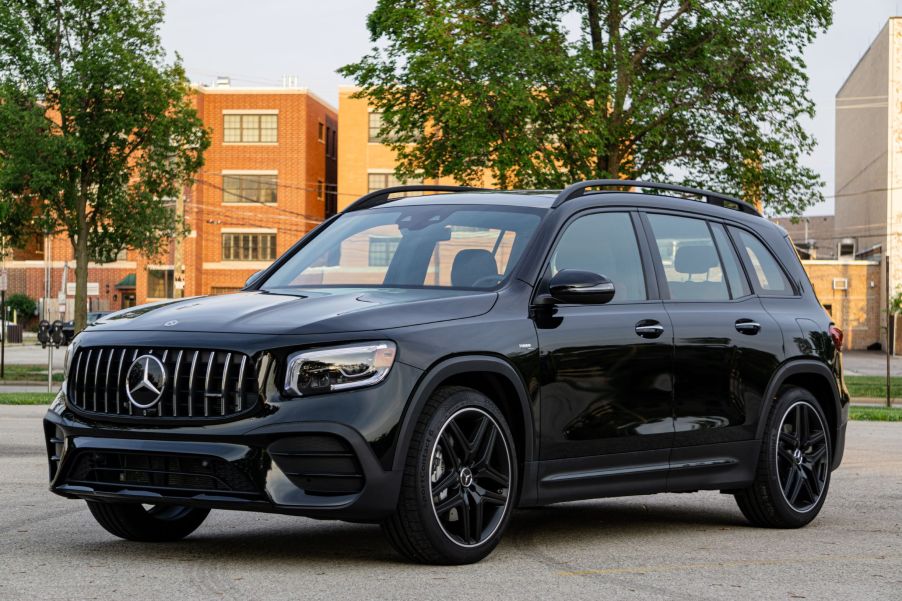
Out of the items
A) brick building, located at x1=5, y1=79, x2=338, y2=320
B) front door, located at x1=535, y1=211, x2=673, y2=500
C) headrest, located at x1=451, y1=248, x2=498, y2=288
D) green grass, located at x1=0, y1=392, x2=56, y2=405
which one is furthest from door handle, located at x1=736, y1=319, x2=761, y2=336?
brick building, located at x1=5, y1=79, x2=338, y2=320

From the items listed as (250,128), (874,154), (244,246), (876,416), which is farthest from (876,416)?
→ (250,128)

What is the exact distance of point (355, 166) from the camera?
76062 millimetres

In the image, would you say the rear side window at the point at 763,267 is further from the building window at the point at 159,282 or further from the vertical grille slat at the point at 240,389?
the building window at the point at 159,282

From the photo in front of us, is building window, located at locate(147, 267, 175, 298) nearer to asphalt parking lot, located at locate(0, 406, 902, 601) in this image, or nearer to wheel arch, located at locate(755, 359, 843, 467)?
asphalt parking lot, located at locate(0, 406, 902, 601)

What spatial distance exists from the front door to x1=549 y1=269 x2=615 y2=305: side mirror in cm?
14

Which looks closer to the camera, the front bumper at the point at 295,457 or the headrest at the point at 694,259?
the front bumper at the point at 295,457

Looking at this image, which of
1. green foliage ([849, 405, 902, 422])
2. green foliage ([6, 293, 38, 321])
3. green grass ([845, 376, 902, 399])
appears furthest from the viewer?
green foliage ([6, 293, 38, 321])

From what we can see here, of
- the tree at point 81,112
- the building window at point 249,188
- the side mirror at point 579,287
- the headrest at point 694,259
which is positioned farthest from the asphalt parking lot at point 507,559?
the building window at point 249,188

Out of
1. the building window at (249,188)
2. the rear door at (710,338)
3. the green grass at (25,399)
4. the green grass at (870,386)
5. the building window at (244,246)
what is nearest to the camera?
the rear door at (710,338)

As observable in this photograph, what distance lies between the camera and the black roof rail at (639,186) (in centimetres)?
766

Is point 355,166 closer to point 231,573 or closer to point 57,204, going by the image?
point 57,204

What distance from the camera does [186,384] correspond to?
6.23 meters

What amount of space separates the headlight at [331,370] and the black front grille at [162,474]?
450mm

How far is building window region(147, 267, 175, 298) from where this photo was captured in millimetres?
80688
